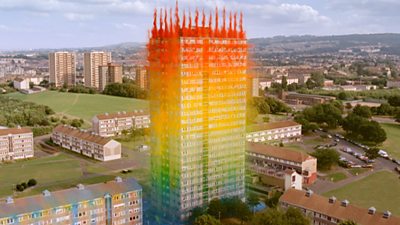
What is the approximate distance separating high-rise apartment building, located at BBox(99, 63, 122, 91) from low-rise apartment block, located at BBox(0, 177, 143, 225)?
4232cm

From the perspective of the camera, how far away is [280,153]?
68.2 ft

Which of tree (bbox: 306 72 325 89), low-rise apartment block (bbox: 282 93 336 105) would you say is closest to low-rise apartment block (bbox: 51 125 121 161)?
low-rise apartment block (bbox: 282 93 336 105)

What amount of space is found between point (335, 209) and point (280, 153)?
23.4ft

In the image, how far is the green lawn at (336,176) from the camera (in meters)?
20.4

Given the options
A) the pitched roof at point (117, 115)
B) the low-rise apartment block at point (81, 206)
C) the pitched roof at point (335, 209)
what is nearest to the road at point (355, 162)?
the pitched roof at point (335, 209)

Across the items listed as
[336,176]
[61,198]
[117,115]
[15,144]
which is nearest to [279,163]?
[336,176]

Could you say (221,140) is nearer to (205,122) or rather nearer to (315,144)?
(205,122)

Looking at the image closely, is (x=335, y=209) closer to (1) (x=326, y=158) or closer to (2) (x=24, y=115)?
(1) (x=326, y=158)

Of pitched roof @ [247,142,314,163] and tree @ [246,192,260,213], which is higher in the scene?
pitched roof @ [247,142,314,163]

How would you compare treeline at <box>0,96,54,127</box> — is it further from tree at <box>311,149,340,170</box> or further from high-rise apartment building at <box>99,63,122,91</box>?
tree at <box>311,149,340,170</box>

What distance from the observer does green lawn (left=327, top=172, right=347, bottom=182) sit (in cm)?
2039

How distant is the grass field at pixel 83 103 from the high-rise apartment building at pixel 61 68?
13207mm

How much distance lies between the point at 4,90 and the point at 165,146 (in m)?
44.1

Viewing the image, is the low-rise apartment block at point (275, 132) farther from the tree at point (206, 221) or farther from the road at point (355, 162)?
the tree at point (206, 221)
